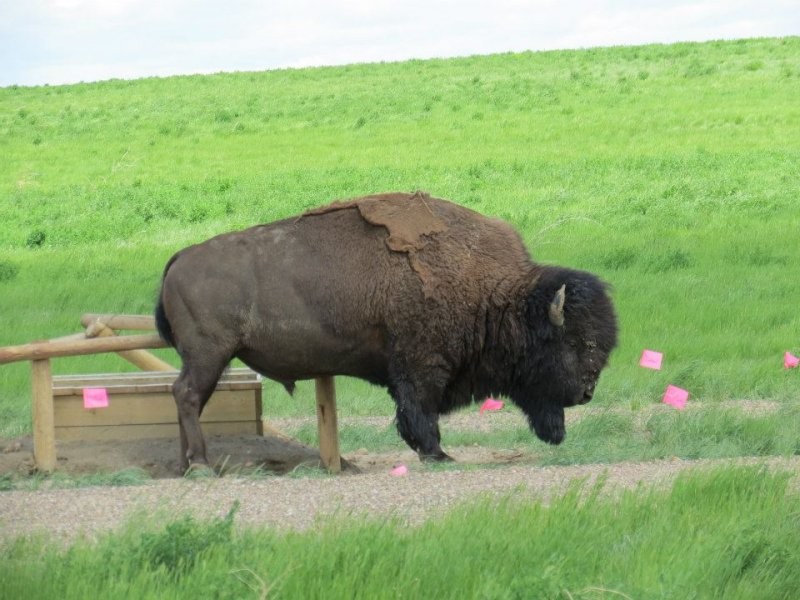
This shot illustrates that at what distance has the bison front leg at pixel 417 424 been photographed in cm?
924

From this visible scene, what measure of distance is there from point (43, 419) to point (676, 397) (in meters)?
4.80

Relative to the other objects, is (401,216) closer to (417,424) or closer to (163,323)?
(417,424)

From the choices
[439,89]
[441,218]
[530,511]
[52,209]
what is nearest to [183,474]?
[441,218]

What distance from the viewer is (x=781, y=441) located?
28.6 feet

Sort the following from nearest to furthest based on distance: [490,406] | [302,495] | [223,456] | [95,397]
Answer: [302,495] < [95,397] < [223,456] < [490,406]

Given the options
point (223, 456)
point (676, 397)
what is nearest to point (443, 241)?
point (223, 456)

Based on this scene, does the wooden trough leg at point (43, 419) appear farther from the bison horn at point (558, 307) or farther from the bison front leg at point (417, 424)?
the bison horn at point (558, 307)

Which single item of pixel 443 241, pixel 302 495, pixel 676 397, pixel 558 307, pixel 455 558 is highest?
pixel 443 241

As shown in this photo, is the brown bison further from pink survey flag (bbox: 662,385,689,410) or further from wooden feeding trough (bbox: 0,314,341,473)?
pink survey flag (bbox: 662,385,689,410)

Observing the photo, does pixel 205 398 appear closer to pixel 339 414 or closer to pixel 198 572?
pixel 339 414

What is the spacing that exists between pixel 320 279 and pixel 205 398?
1.16m

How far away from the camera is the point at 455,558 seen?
17.3ft

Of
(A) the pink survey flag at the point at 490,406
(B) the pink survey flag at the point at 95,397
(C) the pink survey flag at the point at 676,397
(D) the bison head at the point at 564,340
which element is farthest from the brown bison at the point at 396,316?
(A) the pink survey flag at the point at 490,406

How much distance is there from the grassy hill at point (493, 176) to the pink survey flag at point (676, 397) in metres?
0.89
